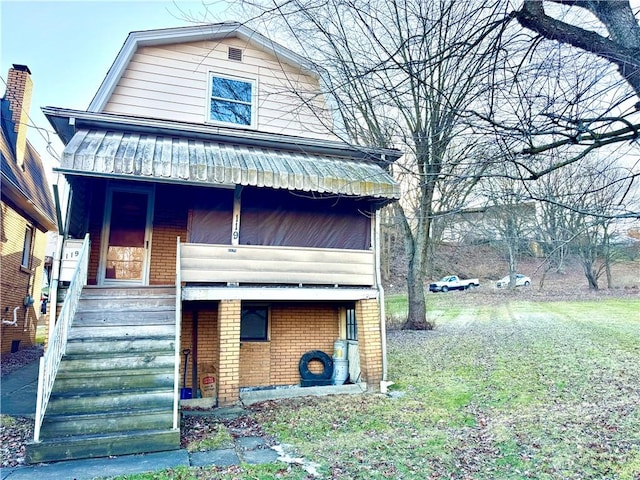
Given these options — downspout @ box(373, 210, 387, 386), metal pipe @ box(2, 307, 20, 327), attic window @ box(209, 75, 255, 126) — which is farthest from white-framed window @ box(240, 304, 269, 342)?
metal pipe @ box(2, 307, 20, 327)

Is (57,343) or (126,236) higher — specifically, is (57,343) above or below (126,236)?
below

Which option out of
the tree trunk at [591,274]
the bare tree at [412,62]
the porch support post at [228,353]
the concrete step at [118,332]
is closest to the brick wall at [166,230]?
the porch support post at [228,353]

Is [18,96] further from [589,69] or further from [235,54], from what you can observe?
[589,69]

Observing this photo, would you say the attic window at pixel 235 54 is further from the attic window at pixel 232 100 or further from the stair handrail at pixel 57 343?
the stair handrail at pixel 57 343

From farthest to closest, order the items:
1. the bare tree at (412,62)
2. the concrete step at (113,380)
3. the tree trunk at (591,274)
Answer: the tree trunk at (591,274) → the concrete step at (113,380) → the bare tree at (412,62)

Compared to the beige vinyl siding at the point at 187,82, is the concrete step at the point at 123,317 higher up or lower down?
lower down

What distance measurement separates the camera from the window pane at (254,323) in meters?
10.1

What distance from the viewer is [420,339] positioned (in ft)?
47.4

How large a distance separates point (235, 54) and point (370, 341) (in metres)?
7.94

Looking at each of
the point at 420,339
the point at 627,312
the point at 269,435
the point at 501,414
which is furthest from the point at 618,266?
the point at 269,435

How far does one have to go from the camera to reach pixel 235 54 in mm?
11109

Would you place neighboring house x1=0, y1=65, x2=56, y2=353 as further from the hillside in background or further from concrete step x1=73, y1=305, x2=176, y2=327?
the hillside in background

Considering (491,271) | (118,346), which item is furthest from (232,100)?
(491,271)

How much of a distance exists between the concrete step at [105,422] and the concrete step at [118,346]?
1125 mm
